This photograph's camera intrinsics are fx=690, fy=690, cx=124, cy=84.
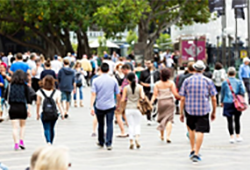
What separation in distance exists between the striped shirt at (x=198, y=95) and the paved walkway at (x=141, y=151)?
33.6 inches

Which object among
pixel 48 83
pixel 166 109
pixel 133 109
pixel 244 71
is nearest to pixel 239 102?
pixel 166 109

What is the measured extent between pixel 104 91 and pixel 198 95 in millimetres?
2215

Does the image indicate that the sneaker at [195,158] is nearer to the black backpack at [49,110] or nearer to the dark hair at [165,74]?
the black backpack at [49,110]

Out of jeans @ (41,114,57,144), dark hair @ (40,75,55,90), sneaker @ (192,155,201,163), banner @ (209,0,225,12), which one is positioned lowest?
sneaker @ (192,155,201,163)

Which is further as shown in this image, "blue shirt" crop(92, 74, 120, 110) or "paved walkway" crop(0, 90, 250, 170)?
"blue shirt" crop(92, 74, 120, 110)

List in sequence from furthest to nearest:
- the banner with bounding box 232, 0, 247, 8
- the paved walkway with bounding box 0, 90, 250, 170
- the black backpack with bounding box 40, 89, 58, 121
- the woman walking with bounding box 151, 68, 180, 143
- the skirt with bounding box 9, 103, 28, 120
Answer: the banner with bounding box 232, 0, 247, 8
the woman walking with bounding box 151, 68, 180, 143
the skirt with bounding box 9, 103, 28, 120
the black backpack with bounding box 40, 89, 58, 121
the paved walkway with bounding box 0, 90, 250, 170

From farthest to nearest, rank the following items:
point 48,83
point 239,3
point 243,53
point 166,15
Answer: point 166,15 < point 243,53 < point 239,3 < point 48,83

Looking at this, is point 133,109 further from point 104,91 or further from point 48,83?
point 48,83

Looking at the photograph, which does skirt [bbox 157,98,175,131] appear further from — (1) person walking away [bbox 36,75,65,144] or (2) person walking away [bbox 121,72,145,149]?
(1) person walking away [bbox 36,75,65,144]

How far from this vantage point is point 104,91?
12.6m

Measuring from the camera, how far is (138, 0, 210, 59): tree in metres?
44.2

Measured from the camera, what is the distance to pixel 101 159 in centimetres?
1141

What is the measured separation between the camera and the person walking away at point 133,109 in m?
13.0

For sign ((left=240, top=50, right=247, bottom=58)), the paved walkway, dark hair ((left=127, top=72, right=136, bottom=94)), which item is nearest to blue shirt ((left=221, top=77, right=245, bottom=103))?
the paved walkway
